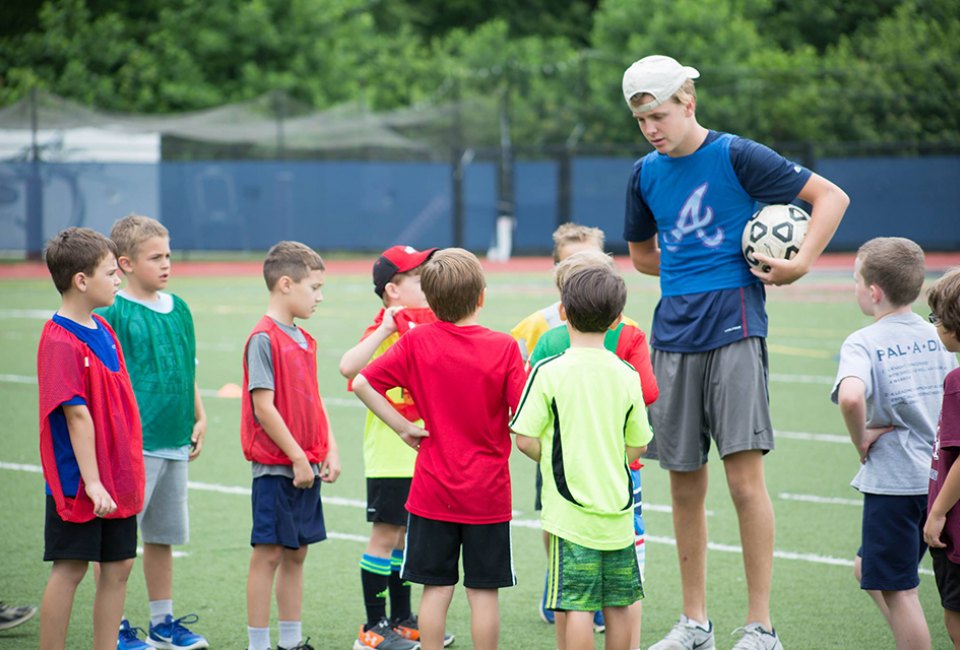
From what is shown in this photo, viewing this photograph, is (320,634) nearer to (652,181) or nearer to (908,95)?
(652,181)

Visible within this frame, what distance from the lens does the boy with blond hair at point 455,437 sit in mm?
4262

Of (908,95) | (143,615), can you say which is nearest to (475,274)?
(143,615)

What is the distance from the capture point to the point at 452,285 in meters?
4.29

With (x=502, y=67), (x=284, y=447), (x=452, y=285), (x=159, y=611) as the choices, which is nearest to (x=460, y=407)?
(x=452, y=285)

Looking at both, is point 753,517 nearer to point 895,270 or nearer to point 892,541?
point 892,541

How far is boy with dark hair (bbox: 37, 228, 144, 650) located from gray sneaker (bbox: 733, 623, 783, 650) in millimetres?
2480

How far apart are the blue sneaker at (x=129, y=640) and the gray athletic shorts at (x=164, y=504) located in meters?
0.38

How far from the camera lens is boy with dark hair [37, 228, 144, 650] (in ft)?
14.1

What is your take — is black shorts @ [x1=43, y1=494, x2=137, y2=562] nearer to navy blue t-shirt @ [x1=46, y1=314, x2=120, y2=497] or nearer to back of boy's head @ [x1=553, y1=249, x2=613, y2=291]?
navy blue t-shirt @ [x1=46, y1=314, x2=120, y2=497]

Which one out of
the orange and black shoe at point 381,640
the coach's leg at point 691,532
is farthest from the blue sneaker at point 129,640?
the coach's leg at point 691,532

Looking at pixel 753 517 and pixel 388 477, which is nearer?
pixel 753 517

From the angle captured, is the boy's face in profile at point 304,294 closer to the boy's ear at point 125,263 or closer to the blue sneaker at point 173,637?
the boy's ear at point 125,263

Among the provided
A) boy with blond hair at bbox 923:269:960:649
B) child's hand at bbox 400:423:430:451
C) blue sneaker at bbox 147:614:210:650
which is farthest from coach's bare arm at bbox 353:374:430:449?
boy with blond hair at bbox 923:269:960:649

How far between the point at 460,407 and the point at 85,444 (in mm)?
1363
